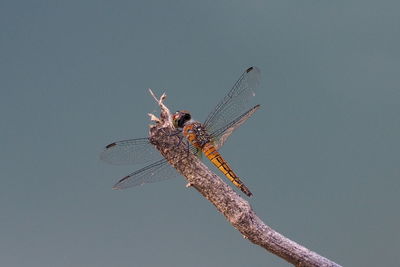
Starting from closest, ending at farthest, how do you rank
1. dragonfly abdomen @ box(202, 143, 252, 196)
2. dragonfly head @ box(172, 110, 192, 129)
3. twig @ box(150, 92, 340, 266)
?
twig @ box(150, 92, 340, 266)
dragonfly head @ box(172, 110, 192, 129)
dragonfly abdomen @ box(202, 143, 252, 196)

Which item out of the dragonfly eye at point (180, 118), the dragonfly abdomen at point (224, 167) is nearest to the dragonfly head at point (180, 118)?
the dragonfly eye at point (180, 118)

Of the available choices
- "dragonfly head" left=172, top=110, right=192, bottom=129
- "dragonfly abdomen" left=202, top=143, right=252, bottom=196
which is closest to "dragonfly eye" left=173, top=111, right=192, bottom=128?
"dragonfly head" left=172, top=110, right=192, bottom=129

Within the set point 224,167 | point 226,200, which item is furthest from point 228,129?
point 226,200

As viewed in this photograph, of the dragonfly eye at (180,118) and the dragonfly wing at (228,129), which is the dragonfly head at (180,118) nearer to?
the dragonfly eye at (180,118)

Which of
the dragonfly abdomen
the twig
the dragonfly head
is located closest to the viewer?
the twig

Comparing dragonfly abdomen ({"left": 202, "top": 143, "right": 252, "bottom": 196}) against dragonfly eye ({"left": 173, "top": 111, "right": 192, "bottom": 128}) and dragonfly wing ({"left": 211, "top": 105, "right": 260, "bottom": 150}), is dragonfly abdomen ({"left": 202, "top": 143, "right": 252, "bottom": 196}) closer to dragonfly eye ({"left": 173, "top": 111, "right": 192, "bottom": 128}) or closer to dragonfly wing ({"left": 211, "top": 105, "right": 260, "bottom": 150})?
dragonfly wing ({"left": 211, "top": 105, "right": 260, "bottom": 150})
